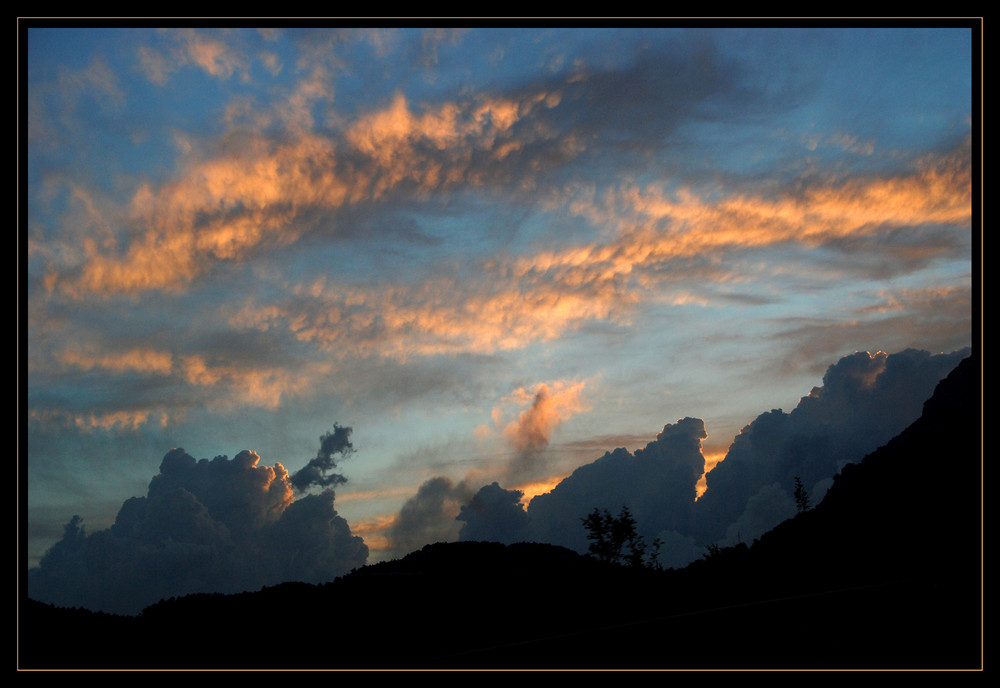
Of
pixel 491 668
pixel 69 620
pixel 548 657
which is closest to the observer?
pixel 491 668

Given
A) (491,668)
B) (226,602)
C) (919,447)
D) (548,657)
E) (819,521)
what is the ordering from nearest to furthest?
(491,668) < (548,657) < (226,602) < (819,521) < (919,447)

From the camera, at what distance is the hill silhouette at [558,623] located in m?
13.6

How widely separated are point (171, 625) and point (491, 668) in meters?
14.1

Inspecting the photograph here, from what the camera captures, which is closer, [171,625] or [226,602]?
[171,625]

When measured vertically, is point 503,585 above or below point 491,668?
below

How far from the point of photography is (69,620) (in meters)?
21.0

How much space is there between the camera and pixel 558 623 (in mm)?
22000

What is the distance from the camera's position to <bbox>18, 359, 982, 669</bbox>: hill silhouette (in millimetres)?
13594
